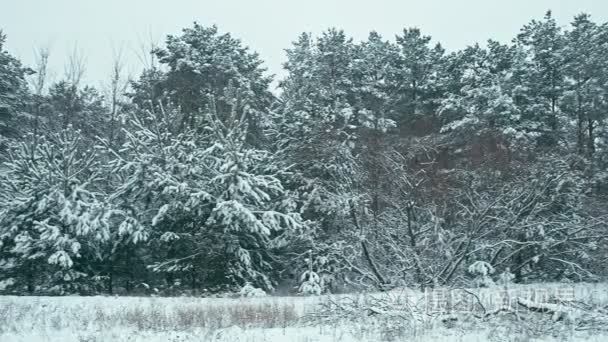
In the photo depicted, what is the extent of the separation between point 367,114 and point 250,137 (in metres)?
6.61

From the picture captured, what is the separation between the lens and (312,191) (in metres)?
21.2

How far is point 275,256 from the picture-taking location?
21.2 m

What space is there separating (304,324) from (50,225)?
36.6 ft

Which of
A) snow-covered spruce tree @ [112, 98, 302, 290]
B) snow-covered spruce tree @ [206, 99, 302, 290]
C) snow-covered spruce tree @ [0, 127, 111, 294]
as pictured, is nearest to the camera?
snow-covered spruce tree @ [0, 127, 111, 294]

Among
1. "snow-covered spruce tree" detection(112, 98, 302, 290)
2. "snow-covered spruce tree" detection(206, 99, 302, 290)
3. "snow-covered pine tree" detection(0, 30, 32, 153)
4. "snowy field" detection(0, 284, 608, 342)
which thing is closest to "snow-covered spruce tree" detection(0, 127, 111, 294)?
"snow-covered spruce tree" detection(112, 98, 302, 290)

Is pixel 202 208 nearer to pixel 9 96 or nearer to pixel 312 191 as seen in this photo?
pixel 312 191

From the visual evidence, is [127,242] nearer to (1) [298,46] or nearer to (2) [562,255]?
(2) [562,255]

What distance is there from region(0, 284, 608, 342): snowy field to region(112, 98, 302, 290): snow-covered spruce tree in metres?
6.49

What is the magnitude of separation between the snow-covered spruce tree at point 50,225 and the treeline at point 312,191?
0.06 metres

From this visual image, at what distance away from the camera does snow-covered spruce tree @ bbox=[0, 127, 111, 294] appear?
17.3 metres

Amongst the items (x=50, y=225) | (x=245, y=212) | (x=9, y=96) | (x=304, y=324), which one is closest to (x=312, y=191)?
(x=245, y=212)

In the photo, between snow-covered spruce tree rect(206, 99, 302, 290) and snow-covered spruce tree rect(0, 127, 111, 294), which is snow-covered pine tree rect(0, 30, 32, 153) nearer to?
snow-covered spruce tree rect(0, 127, 111, 294)

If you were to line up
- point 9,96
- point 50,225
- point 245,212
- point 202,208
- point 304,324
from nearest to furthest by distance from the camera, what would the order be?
point 304,324 → point 50,225 → point 245,212 → point 202,208 → point 9,96

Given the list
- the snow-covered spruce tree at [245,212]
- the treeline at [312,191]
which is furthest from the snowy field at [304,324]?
the snow-covered spruce tree at [245,212]
